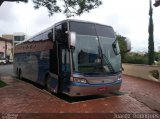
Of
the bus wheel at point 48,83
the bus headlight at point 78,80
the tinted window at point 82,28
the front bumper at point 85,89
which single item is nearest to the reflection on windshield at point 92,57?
the tinted window at point 82,28

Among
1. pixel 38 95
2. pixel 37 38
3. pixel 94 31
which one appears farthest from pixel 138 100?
pixel 37 38

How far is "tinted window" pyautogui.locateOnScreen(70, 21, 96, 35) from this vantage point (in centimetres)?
1231

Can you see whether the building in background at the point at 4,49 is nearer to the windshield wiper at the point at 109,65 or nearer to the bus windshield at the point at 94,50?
the bus windshield at the point at 94,50

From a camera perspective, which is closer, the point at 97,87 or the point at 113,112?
the point at 113,112

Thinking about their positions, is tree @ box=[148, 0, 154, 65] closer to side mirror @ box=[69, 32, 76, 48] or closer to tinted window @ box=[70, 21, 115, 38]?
tinted window @ box=[70, 21, 115, 38]

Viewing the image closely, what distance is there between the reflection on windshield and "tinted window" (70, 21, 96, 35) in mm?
212

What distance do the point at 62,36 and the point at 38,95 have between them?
117 inches

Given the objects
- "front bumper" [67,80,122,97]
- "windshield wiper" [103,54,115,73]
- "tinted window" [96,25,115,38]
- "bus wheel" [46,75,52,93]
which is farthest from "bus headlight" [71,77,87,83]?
"bus wheel" [46,75,52,93]

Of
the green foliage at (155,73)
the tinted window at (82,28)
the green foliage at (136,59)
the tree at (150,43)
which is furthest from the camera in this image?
the green foliage at (136,59)

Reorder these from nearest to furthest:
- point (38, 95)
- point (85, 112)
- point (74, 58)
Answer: point (85, 112) → point (74, 58) → point (38, 95)

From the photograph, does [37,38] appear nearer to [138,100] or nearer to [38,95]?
[38,95]

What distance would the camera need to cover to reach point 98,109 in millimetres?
10328

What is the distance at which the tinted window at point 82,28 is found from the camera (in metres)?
12.3

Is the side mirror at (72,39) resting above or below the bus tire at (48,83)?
above
